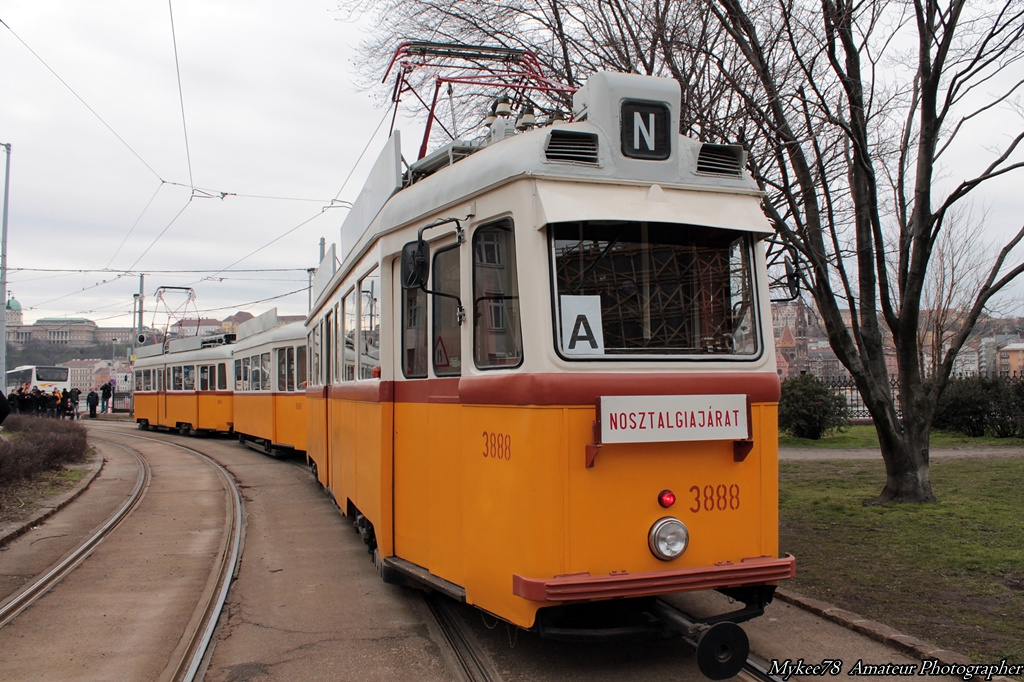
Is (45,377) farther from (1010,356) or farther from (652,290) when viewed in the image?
(1010,356)

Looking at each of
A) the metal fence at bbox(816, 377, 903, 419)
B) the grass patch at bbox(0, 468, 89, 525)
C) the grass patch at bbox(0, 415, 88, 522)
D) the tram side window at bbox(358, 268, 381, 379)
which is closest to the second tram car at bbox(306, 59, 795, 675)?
the tram side window at bbox(358, 268, 381, 379)

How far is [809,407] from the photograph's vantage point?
62.1ft

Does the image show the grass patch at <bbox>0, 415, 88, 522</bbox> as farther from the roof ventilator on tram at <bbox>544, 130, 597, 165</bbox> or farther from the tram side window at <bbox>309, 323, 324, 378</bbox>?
the roof ventilator on tram at <bbox>544, 130, 597, 165</bbox>

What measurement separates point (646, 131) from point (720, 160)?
504mm

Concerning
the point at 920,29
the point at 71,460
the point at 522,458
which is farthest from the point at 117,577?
the point at 71,460

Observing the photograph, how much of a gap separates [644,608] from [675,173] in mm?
2471

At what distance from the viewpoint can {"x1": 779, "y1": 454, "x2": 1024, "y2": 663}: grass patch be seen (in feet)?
18.0

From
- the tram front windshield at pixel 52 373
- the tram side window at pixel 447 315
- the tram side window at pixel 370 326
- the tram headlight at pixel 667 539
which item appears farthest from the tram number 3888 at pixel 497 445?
the tram front windshield at pixel 52 373

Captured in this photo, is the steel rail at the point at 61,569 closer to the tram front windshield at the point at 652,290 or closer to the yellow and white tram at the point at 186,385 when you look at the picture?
the tram front windshield at the point at 652,290

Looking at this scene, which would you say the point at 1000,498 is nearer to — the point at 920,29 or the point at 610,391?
the point at 920,29

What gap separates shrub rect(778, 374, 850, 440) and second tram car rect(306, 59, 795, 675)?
48.2ft

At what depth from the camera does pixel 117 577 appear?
7.47 m

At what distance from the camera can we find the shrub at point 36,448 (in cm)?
1199

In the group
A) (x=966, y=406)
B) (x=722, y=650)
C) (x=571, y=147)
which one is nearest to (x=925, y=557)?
(x=722, y=650)
